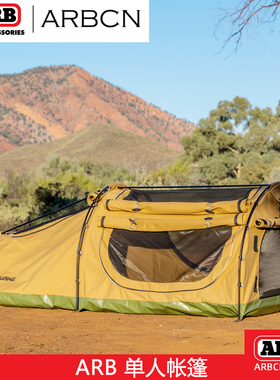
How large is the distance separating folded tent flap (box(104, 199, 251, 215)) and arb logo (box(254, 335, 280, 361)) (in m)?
1.72

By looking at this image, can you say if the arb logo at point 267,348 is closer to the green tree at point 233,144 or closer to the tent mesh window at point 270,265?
the tent mesh window at point 270,265

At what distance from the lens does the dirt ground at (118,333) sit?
4398mm

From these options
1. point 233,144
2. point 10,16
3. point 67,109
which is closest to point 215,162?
point 233,144

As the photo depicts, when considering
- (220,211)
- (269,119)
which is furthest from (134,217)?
(269,119)

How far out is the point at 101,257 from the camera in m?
6.01

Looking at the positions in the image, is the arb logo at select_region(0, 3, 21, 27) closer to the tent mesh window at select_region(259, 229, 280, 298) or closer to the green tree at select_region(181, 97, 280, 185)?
the tent mesh window at select_region(259, 229, 280, 298)

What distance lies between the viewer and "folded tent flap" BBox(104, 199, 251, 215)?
18.4ft

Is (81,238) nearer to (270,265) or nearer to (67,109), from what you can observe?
(270,265)

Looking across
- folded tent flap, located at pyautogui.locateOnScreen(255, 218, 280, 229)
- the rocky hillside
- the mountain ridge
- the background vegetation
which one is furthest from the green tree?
the rocky hillside

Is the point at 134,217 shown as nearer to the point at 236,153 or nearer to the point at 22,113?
the point at 236,153

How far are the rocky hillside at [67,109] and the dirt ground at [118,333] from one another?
8495cm

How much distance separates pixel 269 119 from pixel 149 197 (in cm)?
3799

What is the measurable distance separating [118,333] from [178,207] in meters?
1.84

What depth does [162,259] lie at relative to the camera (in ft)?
20.0
